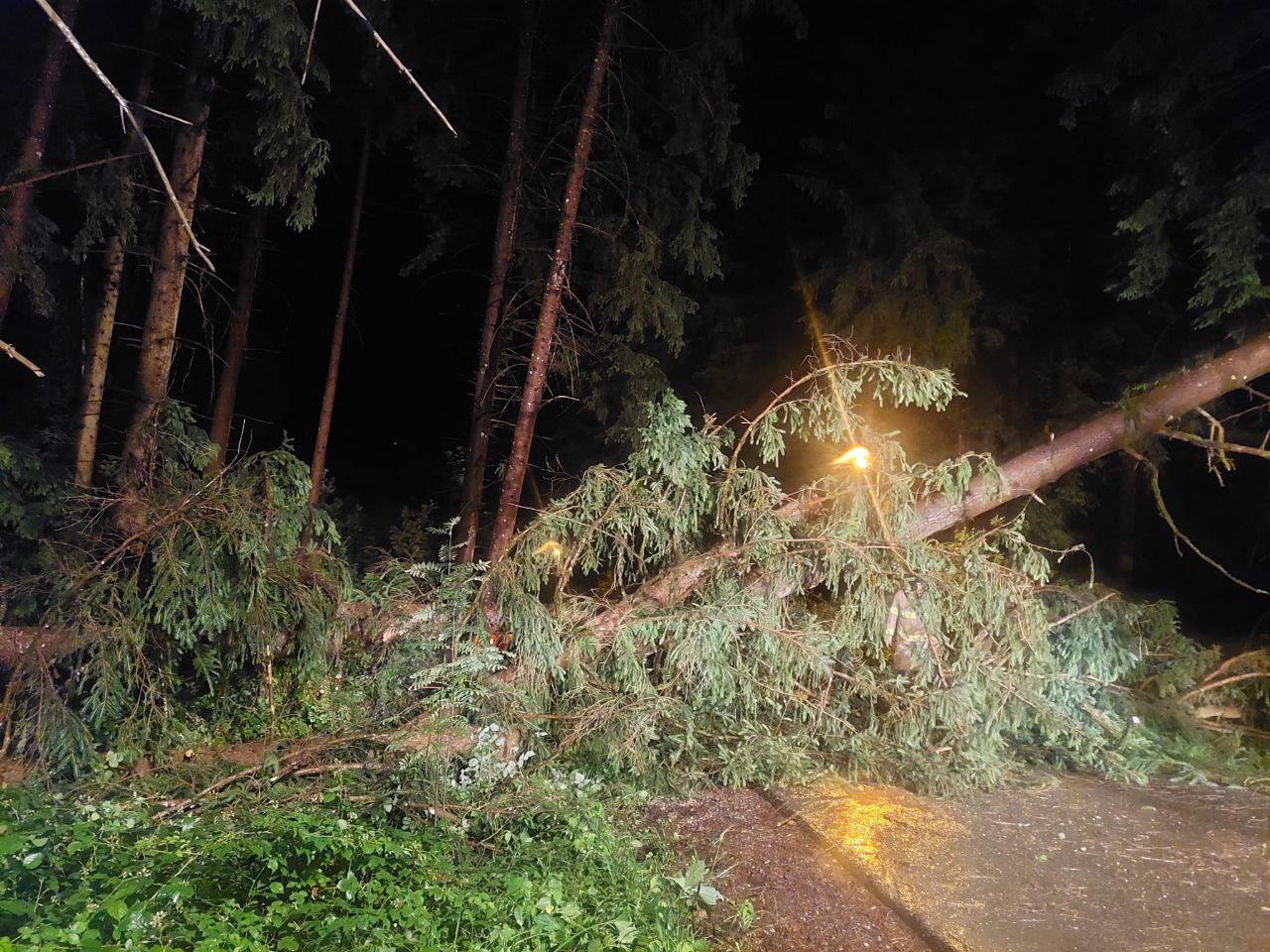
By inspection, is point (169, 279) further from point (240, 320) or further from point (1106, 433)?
point (1106, 433)

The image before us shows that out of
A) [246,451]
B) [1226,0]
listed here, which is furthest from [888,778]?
[1226,0]

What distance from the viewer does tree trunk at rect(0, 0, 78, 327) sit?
239 inches

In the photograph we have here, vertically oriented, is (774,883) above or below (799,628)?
below

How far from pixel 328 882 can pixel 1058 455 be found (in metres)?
6.46

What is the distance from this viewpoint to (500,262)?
8.19 m

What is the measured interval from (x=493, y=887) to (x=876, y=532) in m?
3.87

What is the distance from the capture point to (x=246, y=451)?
558 cm

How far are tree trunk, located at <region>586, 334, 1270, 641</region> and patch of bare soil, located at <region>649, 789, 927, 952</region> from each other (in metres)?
1.59

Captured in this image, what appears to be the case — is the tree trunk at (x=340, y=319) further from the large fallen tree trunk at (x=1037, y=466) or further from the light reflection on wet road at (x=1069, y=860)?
the light reflection on wet road at (x=1069, y=860)

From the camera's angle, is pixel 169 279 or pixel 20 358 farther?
pixel 169 279

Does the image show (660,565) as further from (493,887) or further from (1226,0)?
(1226,0)

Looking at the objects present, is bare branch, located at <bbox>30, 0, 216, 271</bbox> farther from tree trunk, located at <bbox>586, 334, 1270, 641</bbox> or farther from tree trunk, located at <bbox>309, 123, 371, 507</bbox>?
tree trunk, located at <bbox>309, 123, 371, 507</bbox>

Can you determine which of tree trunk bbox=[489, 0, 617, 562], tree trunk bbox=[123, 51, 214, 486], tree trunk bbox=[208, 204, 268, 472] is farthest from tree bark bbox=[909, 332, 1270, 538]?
tree trunk bbox=[208, 204, 268, 472]

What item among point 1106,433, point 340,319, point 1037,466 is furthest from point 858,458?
point 340,319
